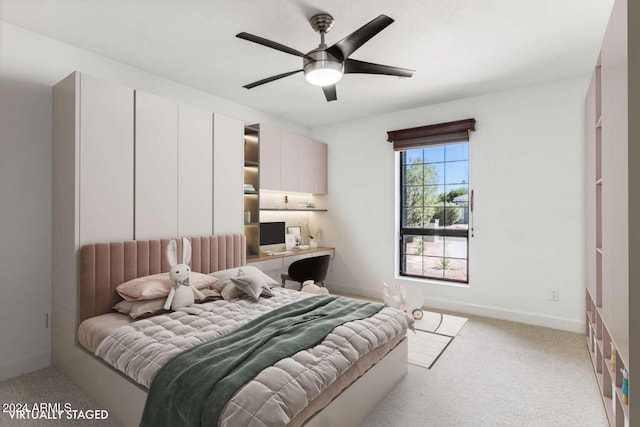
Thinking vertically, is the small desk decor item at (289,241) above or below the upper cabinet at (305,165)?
below

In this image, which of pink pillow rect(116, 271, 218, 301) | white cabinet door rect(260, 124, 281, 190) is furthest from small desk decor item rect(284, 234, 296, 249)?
pink pillow rect(116, 271, 218, 301)

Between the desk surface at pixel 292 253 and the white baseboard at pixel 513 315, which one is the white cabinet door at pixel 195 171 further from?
the white baseboard at pixel 513 315

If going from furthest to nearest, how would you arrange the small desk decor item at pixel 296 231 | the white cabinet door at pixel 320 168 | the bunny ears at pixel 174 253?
1. the white cabinet door at pixel 320 168
2. the small desk decor item at pixel 296 231
3. the bunny ears at pixel 174 253

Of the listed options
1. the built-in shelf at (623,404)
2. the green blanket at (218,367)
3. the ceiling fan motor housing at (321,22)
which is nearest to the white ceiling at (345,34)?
the ceiling fan motor housing at (321,22)

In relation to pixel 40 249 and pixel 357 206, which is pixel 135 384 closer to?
pixel 40 249

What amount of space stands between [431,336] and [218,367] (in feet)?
8.15

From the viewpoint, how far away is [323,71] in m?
2.27

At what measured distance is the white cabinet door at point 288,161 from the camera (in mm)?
4625

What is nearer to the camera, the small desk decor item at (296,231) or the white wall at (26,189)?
the white wall at (26,189)

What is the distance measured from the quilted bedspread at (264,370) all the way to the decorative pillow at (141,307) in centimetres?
12

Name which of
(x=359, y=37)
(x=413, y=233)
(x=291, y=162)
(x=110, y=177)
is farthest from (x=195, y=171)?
(x=413, y=233)

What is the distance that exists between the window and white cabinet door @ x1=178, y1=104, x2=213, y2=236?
262cm

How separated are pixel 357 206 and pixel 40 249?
3843 mm

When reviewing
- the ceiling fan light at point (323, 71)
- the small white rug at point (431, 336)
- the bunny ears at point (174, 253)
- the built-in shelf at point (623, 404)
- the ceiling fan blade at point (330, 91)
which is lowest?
the small white rug at point (431, 336)
